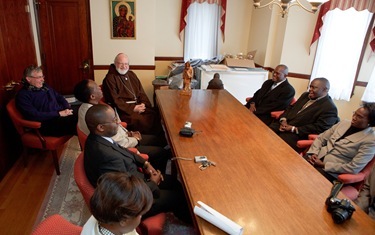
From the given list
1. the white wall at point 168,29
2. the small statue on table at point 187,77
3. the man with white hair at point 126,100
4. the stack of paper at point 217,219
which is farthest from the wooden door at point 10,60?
the stack of paper at point 217,219

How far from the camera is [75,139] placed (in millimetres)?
3424

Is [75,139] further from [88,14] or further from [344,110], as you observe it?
[344,110]

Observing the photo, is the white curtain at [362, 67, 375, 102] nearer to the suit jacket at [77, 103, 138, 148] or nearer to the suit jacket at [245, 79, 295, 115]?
the suit jacket at [245, 79, 295, 115]

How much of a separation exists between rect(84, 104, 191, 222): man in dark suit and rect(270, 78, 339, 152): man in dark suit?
1.51 m

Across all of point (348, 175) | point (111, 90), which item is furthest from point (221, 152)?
point (111, 90)

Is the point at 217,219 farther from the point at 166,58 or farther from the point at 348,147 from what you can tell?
the point at 166,58

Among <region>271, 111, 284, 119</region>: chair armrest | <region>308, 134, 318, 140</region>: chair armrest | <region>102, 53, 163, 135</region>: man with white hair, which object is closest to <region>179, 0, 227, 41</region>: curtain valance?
<region>102, 53, 163, 135</region>: man with white hair

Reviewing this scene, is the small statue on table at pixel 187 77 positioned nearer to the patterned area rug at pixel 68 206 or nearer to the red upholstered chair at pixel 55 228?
the patterned area rug at pixel 68 206

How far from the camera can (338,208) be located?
4.03 feet

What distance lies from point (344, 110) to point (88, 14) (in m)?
4.18

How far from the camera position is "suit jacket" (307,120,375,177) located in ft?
6.39

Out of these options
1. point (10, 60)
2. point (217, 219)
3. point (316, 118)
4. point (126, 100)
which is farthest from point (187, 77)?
point (217, 219)

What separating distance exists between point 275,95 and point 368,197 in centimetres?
174

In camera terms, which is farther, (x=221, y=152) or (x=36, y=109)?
(x=36, y=109)
